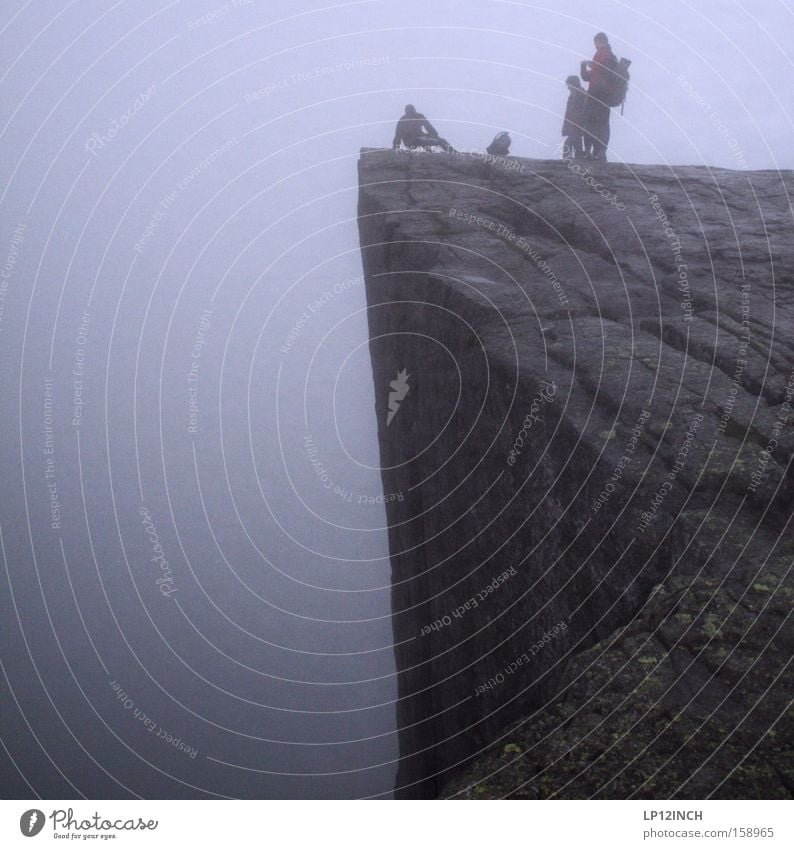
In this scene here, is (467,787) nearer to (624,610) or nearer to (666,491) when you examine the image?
(624,610)

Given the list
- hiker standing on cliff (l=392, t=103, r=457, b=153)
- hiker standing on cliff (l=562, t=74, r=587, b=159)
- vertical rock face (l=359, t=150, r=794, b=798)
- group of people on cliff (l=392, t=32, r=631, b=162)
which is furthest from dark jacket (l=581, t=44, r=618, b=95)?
hiker standing on cliff (l=392, t=103, r=457, b=153)

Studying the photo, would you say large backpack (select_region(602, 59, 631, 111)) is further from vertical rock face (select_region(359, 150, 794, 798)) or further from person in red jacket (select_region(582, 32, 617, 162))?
vertical rock face (select_region(359, 150, 794, 798))

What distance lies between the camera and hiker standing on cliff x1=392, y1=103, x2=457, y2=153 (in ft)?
35.1

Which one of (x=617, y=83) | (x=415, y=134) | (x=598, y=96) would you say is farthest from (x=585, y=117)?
(x=415, y=134)

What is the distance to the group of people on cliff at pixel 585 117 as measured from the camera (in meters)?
9.75

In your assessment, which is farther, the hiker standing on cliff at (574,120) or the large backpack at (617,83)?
the hiker standing on cliff at (574,120)

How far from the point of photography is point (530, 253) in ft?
26.4

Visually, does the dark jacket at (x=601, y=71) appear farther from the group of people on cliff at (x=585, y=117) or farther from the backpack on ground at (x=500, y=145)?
the backpack on ground at (x=500, y=145)

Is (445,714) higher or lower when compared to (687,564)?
lower

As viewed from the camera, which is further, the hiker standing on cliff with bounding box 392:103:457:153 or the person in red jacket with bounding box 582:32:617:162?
the hiker standing on cliff with bounding box 392:103:457:153

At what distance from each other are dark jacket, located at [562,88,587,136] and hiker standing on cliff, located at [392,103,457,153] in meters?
1.76

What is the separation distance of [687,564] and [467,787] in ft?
6.50

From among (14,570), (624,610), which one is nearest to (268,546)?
(14,570)

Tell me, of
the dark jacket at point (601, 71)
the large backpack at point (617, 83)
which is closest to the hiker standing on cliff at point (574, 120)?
the dark jacket at point (601, 71)
